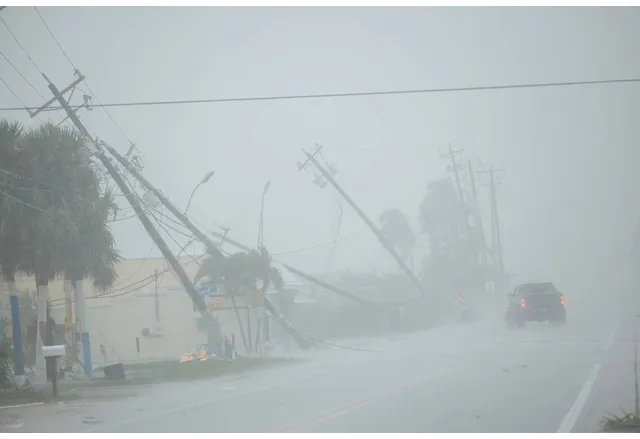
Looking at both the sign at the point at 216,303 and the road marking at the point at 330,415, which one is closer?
the road marking at the point at 330,415

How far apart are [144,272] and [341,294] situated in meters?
6.72

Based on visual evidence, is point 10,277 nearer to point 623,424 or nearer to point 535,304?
point 535,304

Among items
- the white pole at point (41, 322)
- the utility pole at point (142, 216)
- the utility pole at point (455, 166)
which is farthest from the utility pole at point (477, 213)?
the white pole at point (41, 322)

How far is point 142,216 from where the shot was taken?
85.0 ft

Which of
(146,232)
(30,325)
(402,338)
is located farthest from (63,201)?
(402,338)

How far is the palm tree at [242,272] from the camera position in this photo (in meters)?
27.2

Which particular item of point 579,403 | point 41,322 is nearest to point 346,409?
point 579,403

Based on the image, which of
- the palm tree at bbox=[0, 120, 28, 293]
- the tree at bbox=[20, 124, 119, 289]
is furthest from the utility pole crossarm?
the palm tree at bbox=[0, 120, 28, 293]

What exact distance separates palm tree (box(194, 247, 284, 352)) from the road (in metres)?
3.92

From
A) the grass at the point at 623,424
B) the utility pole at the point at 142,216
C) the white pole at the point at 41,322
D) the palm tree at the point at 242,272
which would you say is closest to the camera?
the grass at the point at 623,424

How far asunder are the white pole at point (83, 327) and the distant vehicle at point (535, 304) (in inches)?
483

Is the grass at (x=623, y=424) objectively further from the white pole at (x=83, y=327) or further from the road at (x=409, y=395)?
the white pole at (x=83, y=327)

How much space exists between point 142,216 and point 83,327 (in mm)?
3732

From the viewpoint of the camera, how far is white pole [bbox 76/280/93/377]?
23.5m
